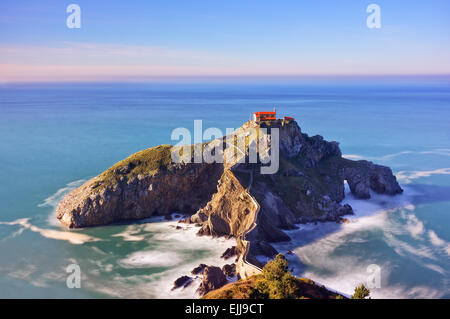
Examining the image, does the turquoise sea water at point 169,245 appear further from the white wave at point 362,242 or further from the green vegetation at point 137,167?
the green vegetation at point 137,167

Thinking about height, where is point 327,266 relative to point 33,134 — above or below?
below

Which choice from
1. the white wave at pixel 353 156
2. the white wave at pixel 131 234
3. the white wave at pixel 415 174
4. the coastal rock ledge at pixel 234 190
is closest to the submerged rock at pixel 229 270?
the coastal rock ledge at pixel 234 190

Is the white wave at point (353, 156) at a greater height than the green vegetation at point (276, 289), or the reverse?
the white wave at point (353, 156)

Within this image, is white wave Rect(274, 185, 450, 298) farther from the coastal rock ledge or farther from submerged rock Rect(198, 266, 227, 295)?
submerged rock Rect(198, 266, 227, 295)
